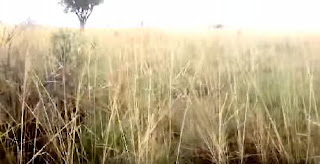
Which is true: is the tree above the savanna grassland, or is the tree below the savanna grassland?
above

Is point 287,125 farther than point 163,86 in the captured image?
No

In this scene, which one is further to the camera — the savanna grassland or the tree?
the tree

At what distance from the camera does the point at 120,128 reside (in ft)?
6.35

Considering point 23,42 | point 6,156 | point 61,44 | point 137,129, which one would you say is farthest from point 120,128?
point 23,42

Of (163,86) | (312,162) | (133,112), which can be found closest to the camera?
(312,162)

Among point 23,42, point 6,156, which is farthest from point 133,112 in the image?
point 23,42

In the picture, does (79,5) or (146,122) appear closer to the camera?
(146,122)

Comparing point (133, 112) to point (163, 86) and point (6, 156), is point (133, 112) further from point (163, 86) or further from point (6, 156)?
point (6, 156)

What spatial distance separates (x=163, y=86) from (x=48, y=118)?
2.31 feet

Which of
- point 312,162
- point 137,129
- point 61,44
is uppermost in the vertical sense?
point 61,44

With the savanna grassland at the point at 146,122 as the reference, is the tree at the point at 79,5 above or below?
above

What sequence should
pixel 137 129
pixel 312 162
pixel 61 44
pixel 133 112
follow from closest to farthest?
pixel 312 162
pixel 137 129
pixel 133 112
pixel 61 44

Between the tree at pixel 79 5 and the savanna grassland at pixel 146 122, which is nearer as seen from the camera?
the savanna grassland at pixel 146 122

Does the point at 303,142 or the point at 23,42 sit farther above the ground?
the point at 23,42
